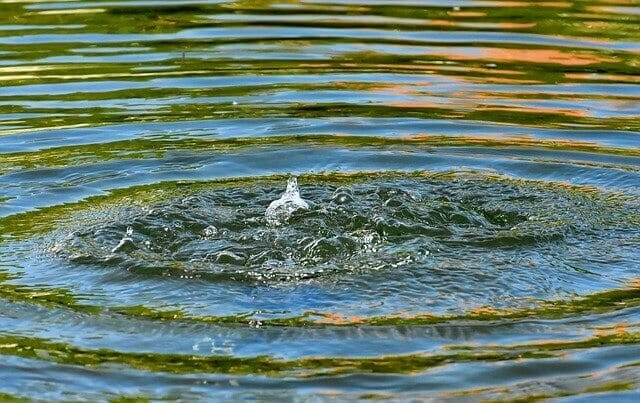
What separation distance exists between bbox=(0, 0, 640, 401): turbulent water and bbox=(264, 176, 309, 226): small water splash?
0.02 m

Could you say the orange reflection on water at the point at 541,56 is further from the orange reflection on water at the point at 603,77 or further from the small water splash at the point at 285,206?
the small water splash at the point at 285,206

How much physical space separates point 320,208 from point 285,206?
21 cm

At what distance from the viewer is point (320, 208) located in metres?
7.23

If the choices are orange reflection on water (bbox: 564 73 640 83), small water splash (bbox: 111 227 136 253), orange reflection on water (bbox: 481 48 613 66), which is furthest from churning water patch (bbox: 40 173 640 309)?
orange reflection on water (bbox: 481 48 613 66)

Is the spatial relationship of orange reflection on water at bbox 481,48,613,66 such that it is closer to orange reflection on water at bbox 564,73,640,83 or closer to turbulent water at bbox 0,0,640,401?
turbulent water at bbox 0,0,640,401

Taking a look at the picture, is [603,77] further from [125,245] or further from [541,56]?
[125,245]

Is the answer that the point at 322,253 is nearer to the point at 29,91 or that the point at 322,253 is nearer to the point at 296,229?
the point at 296,229

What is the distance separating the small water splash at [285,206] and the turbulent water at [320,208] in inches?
0.8

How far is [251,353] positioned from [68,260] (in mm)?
1493

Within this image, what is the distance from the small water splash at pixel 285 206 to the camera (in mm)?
7012

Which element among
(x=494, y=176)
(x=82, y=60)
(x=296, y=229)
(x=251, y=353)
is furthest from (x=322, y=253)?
(x=82, y=60)

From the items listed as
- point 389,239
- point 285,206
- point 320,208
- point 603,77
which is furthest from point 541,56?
point 389,239

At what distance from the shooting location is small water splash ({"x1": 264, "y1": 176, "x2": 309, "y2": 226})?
701 centimetres

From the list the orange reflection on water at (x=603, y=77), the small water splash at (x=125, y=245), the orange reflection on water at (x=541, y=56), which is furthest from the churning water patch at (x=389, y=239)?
the orange reflection on water at (x=541, y=56)
